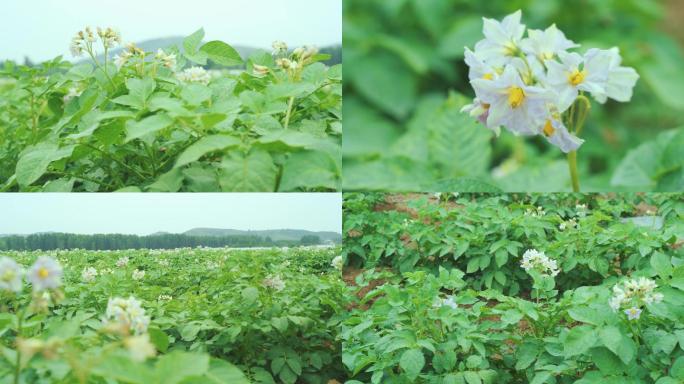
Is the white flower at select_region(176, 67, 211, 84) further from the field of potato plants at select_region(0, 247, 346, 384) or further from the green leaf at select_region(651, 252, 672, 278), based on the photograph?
the green leaf at select_region(651, 252, 672, 278)

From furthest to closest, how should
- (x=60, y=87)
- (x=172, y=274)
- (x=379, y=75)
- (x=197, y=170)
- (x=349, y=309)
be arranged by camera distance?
1. (x=379, y=75)
2. (x=349, y=309)
3. (x=172, y=274)
4. (x=60, y=87)
5. (x=197, y=170)

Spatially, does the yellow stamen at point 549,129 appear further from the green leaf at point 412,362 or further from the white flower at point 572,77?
the green leaf at point 412,362

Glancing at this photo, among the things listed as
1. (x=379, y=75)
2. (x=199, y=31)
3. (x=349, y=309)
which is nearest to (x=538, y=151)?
(x=379, y=75)

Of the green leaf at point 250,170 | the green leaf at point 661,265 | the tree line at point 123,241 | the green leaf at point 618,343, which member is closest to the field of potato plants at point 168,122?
the green leaf at point 250,170

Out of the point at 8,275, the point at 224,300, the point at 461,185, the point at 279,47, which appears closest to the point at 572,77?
the point at 461,185

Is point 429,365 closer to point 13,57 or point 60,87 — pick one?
point 60,87
